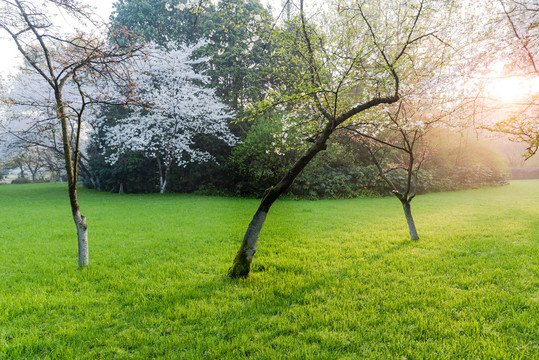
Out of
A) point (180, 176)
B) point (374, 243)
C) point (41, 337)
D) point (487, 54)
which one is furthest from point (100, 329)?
point (180, 176)

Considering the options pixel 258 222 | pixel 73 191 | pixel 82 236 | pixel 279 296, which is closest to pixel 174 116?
pixel 73 191

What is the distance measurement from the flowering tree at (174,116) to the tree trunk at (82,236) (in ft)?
38.3

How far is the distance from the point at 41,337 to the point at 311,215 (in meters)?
7.92

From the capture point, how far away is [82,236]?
15.0ft

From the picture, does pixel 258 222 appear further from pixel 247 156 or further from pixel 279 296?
pixel 247 156

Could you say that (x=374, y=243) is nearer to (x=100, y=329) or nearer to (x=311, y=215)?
(x=311, y=215)

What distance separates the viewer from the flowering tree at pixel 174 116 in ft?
51.0

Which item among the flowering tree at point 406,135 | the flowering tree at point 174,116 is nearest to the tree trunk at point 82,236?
the flowering tree at point 406,135

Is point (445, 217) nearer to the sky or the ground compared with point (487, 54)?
nearer to the ground

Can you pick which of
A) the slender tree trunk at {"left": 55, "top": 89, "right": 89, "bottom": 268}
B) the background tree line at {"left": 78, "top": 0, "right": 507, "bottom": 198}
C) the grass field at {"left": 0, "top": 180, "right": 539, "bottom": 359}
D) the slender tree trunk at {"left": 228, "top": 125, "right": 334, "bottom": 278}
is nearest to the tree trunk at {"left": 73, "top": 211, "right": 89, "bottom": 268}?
the slender tree trunk at {"left": 55, "top": 89, "right": 89, "bottom": 268}

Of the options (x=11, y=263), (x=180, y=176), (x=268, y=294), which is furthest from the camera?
(x=180, y=176)

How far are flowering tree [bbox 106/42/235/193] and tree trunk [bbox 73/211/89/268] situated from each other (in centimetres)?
1166

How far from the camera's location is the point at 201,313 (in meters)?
3.17

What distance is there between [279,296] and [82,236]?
3.50m
